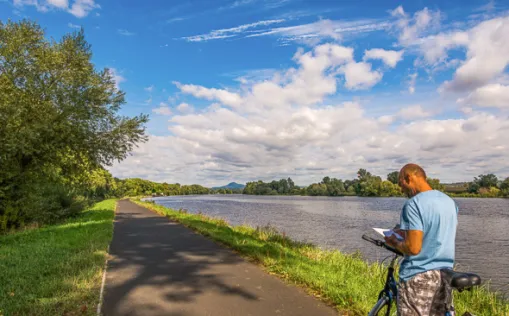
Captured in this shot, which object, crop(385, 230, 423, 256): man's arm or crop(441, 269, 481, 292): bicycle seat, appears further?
crop(385, 230, 423, 256): man's arm

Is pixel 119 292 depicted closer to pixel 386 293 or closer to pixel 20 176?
pixel 386 293

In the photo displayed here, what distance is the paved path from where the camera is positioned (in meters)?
5.48

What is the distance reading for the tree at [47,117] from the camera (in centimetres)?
1743

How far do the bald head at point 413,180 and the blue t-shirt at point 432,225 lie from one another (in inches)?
4.5

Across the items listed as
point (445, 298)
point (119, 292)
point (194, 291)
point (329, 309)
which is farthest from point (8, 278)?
point (445, 298)

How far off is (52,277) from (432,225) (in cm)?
730

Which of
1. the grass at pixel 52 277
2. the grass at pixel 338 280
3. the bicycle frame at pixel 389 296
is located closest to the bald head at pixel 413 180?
the bicycle frame at pixel 389 296

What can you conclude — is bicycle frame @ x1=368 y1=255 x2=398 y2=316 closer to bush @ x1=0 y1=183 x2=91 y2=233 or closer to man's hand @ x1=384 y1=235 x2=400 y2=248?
man's hand @ x1=384 y1=235 x2=400 y2=248

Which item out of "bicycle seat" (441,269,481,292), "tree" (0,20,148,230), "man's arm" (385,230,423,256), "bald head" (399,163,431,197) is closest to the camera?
"bicycle seat" (441,269,481,292)

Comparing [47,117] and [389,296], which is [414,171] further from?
[47,117]

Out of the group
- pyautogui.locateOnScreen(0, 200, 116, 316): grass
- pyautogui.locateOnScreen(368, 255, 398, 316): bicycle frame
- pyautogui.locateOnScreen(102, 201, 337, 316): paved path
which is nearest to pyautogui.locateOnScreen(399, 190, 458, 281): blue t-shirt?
pyautogui.locateOnScreen(368, 255, 398, 316): bicycle frame

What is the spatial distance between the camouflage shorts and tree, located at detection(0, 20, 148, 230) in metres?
18.2

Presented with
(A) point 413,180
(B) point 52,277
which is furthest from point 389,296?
(B) point 52,277

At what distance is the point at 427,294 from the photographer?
3.13 meters
